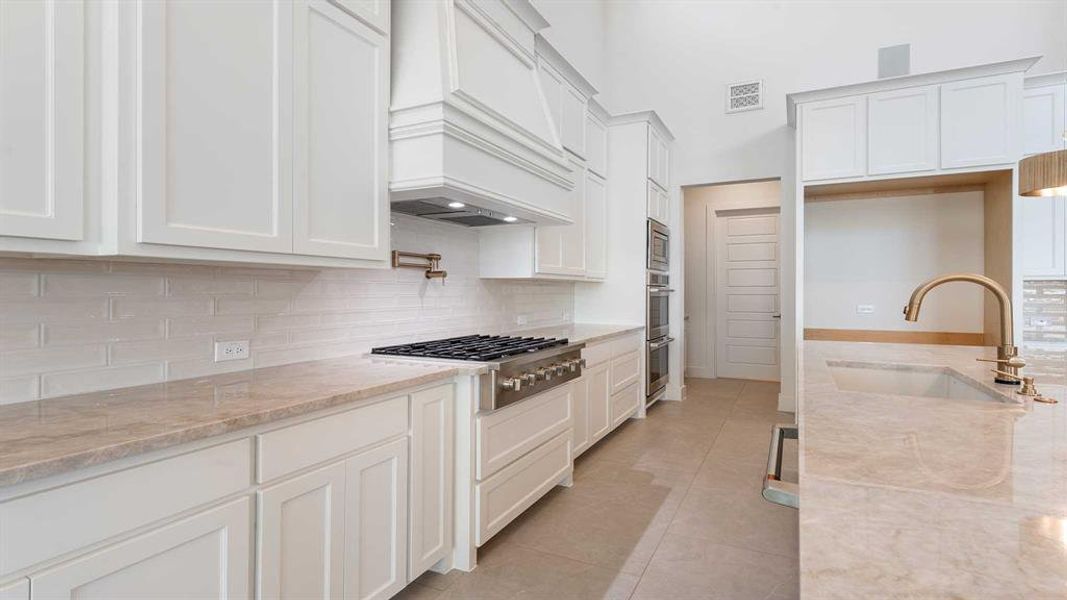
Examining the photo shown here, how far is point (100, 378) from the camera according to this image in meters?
1.67

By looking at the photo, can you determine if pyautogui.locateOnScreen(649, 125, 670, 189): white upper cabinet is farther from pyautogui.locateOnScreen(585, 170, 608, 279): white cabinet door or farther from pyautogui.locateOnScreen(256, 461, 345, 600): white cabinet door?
pyautogui.locateOnScreen(256, 461, 345, 600): white cabinet door

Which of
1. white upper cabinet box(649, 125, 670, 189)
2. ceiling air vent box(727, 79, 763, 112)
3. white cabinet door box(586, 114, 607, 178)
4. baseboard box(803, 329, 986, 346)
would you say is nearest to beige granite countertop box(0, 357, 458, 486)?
white cabinet door box(586, 114, 607, 178)

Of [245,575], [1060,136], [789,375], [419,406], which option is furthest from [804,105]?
[245,575]

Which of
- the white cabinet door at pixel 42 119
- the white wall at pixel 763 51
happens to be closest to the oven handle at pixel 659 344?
the white wall at pixel 763 51

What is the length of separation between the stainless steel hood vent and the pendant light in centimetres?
218

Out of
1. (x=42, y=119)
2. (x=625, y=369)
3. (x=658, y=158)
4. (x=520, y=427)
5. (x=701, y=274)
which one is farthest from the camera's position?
(x=701, y=274)

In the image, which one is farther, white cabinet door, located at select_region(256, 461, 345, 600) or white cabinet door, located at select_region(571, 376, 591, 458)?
white cabinet door, located at select_region(571, 376, 591, 458)

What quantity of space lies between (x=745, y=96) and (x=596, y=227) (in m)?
2.29

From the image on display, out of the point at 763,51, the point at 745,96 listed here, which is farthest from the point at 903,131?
the point at 763,51

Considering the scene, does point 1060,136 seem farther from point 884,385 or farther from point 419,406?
point 419,406

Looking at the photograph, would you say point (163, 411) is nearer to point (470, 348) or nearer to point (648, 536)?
point (470, 348)

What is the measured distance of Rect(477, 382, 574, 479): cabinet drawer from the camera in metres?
2.38

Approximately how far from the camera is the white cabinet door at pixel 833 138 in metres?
4.27

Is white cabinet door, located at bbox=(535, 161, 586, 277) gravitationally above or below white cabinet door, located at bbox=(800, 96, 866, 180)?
below
